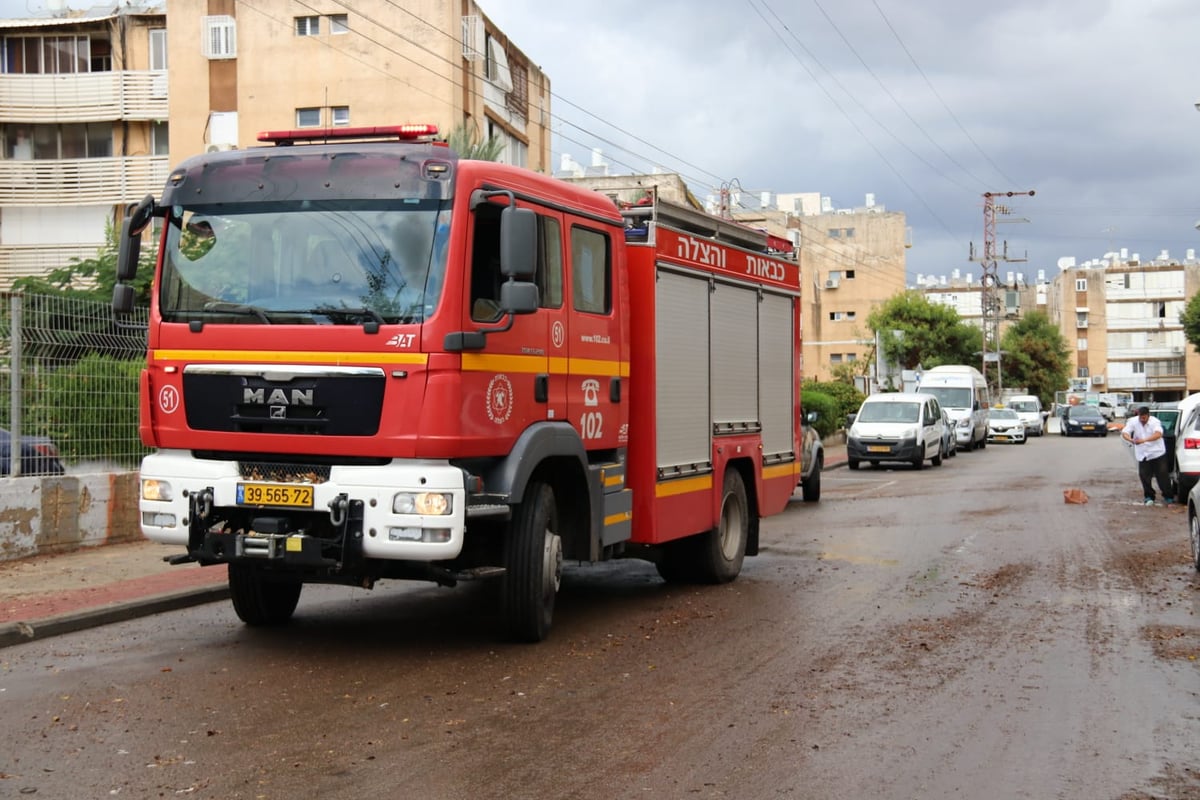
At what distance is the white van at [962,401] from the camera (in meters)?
41.7

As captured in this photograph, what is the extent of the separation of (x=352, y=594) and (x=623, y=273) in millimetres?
3730

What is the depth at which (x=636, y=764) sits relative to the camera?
Answer: 5.73 meters

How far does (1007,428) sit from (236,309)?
45.4 m

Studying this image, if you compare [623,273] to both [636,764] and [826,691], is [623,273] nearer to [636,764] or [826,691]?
[826,691]

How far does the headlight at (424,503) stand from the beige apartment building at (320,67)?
28727mm

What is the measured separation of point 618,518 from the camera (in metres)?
9.45

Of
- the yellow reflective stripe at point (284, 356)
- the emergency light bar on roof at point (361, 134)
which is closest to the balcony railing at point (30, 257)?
the emergency light bar on roof at point (361, 134)

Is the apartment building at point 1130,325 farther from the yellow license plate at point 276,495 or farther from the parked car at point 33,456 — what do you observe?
the yellow license plate at point 276,495

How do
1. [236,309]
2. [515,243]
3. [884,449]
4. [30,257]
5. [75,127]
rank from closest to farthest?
[515,243], [236,309], [884,449], [30,257], [75,127]

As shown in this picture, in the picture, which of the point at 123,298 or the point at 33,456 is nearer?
the point at 123,298

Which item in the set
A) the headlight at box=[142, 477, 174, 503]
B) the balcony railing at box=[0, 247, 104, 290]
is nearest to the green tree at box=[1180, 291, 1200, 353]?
the balcony railing at box=[0, 247, 104, 290]

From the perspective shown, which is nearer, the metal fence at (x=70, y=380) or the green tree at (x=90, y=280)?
the metal fence at (x=70, y=380)

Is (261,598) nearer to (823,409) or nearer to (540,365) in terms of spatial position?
(540,365)

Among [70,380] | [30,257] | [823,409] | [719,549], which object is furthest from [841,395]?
[70,380]
